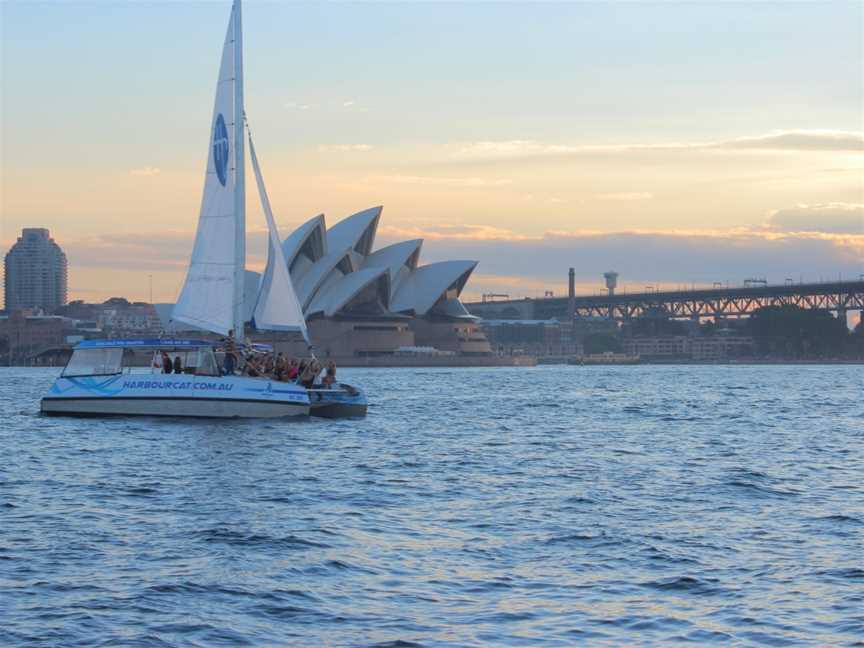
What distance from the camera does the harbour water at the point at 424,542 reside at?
952 centimetres

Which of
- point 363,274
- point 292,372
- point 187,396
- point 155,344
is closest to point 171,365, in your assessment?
point 155,344

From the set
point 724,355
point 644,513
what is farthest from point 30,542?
point 724,355

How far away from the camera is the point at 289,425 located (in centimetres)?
2891

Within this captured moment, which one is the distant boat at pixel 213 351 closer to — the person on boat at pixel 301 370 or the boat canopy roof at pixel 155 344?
the boat canopy roof at pixel 155 344

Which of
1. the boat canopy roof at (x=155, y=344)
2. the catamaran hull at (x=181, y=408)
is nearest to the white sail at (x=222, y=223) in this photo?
the boat canopy roof at (x=155, y=344)

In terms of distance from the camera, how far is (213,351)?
3008cm

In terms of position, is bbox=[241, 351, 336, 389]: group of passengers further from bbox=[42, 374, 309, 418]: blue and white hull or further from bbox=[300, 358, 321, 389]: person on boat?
bbox=[42, 374, 309, 418]: blue and white hull

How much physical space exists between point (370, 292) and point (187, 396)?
276 feet

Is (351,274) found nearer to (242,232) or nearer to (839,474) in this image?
(242,232)

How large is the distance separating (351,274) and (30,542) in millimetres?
95674

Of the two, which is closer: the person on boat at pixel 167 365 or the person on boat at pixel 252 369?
the person on boat at pixel 167 365

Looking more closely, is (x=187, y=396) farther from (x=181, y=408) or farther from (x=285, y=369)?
(x=285, y=369)

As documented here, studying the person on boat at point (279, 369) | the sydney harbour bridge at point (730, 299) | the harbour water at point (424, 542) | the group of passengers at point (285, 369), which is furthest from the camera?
the sydney harbour bridge at point (730, 299)

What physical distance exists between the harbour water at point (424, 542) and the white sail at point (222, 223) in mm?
5723
